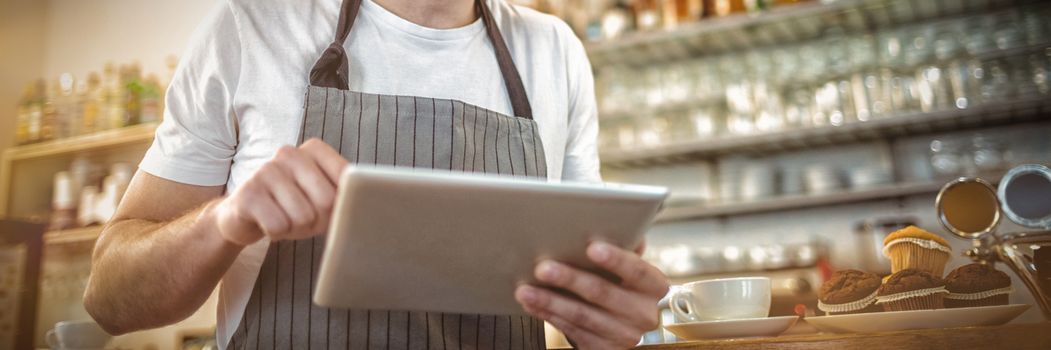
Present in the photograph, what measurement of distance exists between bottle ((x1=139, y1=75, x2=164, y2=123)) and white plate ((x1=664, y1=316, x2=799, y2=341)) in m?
3.07

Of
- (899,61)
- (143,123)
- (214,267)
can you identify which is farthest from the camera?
(143,123)

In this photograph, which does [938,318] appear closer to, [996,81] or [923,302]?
[923,302]

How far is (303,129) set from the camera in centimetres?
99

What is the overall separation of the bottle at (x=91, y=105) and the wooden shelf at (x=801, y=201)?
254 cm

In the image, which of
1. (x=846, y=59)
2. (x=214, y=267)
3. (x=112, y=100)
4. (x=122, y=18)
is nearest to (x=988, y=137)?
(x=846, y=59)

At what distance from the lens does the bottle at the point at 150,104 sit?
11.3 ft

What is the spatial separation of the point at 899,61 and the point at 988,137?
1.36 feet

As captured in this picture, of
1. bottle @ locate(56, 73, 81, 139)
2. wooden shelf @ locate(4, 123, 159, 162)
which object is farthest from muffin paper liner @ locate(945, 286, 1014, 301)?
bottle @ locate(56, 73, 81, 139)

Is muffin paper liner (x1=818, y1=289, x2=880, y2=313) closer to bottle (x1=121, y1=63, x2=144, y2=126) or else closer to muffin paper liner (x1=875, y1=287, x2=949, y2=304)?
muffin paper liner (x1=875, y1=287, x2=949, y2=304)

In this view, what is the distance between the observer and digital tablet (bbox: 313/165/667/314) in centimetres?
61

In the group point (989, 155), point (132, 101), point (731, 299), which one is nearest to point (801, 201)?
point (989, 155)

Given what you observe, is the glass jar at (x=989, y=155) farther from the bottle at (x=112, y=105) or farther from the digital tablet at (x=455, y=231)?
the bottle at (x=112, y=105)

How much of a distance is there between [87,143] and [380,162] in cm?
303

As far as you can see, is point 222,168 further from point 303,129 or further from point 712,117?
point 712,117
